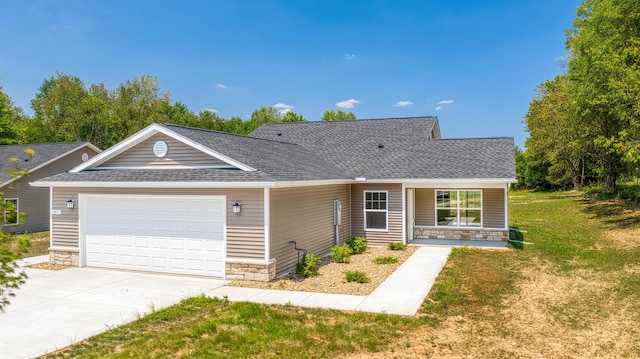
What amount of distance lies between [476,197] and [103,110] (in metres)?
48.0

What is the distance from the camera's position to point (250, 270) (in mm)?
11625

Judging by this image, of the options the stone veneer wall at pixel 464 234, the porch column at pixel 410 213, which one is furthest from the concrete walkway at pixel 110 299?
the stone veneer wall at pixel 464 234

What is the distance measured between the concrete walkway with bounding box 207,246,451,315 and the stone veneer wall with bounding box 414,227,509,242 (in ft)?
20.3

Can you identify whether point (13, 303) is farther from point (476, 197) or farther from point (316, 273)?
point (476, 197)

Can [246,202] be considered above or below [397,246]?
above

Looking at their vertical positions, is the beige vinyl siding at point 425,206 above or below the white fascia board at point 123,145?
below

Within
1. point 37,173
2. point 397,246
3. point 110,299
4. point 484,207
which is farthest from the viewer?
point 37,173

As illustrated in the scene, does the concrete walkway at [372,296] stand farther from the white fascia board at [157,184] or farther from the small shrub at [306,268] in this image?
the white fascia board at [157,184]

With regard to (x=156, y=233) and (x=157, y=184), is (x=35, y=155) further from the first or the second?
(x=157, y=184)

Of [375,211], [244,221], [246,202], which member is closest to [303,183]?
[246,202]

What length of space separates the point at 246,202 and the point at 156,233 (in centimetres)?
325

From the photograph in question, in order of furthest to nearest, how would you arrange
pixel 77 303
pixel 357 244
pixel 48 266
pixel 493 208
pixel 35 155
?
pixel 35 155 < pixel 493 208 < pixel 357 244 < pixel 48 266 < pixel 77 303

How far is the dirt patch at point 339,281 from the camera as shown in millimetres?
10836

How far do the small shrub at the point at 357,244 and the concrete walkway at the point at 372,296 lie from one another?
3695 millimetres
